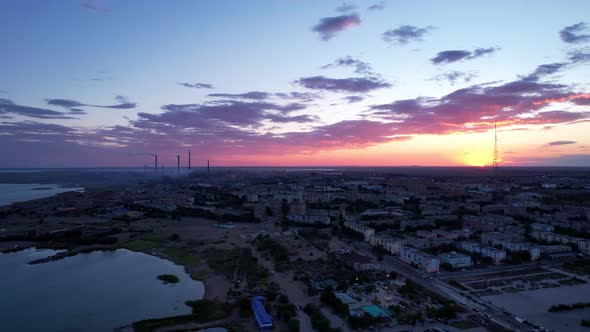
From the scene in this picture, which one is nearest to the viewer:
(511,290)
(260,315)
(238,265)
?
(260,315)

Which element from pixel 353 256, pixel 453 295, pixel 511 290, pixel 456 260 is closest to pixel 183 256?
pixel 353 256

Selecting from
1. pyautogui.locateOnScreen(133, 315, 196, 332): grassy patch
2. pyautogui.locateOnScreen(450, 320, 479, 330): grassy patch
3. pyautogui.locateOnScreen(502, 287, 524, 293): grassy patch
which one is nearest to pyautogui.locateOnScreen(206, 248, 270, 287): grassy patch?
pyautogui.locateOnScreen(133, 315, 196, 332): grassy patch

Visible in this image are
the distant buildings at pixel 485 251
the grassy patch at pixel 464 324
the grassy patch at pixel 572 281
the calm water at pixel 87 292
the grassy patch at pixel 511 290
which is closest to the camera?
the grassy patch at pixel 464 324

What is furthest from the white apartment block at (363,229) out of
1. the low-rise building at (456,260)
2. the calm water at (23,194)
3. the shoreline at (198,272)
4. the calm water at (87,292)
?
the calm water at (23,194)

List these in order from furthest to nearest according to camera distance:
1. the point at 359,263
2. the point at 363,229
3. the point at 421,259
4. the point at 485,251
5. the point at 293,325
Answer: the point at 363,229 → the point at 485,251 → the point at 421,259 → the point at 359,263 → the point at 293,325

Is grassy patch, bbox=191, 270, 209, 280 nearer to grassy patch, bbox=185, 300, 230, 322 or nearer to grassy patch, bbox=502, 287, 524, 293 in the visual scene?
grassy patch, bbox=185, 300, 230, 322

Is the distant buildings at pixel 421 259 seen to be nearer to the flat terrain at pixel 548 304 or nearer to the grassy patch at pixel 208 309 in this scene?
the flat terrain at pixel 548 304

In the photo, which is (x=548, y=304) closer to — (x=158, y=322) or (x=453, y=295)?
(x=453, y=295)
